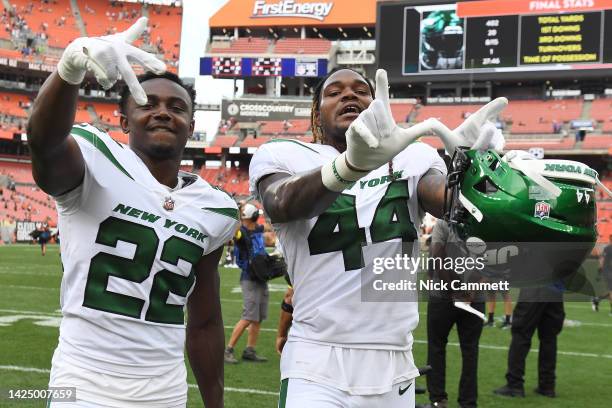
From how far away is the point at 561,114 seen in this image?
3844 centimetres

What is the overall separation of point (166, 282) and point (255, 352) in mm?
4891

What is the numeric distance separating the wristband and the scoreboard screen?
108 feet

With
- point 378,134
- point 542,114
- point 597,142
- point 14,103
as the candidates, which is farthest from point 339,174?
point 14,103

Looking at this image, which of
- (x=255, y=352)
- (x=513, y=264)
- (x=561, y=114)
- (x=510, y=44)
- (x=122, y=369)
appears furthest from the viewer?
(x=561, y=114)

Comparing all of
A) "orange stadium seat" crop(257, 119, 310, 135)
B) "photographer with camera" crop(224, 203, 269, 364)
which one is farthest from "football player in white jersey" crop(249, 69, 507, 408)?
"orange stadium seat" crop(257, 119, 310, 135)

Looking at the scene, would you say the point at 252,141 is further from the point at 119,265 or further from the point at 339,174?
the point at 339,174

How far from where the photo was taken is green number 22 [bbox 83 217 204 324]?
2359mm

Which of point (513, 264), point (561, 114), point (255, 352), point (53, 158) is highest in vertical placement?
point (561, 114)

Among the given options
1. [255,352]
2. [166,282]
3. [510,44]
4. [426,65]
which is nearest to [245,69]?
[426,65]

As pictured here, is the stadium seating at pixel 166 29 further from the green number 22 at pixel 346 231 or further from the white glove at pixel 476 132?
the white glove at pixel 476 132

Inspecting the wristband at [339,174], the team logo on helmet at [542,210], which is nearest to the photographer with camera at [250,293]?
the wristband at [339,174]

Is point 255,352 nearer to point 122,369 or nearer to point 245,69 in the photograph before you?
point 122,369

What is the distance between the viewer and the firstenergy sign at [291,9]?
46.8 meters

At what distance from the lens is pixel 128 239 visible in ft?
7.90
